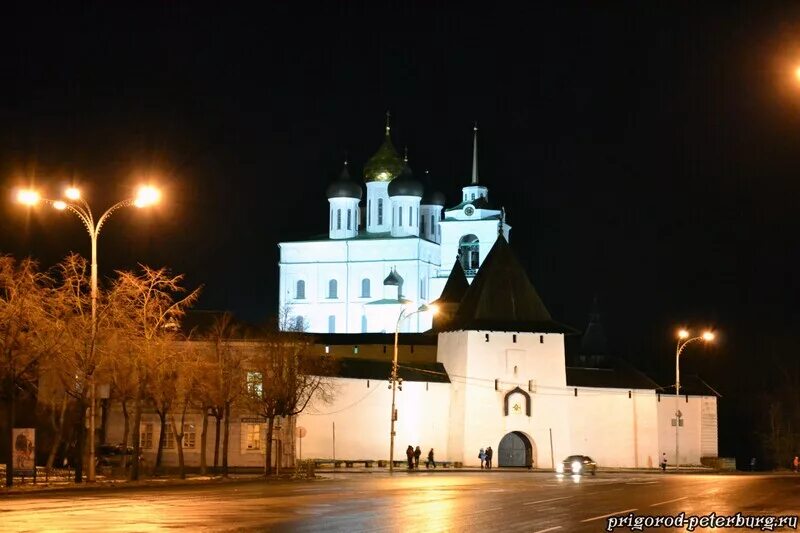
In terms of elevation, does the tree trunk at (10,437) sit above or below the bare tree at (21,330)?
below

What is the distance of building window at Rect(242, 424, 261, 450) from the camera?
59812 mm

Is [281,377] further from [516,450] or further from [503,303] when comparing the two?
[503,303]

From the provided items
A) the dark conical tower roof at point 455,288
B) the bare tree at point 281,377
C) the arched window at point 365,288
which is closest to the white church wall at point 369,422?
the bare tree at point 281,377

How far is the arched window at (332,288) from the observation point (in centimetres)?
11838

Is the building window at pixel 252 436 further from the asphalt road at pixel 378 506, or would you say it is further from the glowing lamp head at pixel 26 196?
the glowing lamp head at pixel 26 196

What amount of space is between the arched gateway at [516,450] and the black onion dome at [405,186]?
4666 cm

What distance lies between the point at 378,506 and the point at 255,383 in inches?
1139

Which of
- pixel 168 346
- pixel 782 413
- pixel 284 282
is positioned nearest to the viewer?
pixel 168 346

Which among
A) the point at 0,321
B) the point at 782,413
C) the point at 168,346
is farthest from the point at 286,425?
the point at 782,413

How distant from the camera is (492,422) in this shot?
72.7 meters

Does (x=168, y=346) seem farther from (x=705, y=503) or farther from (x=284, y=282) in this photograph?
(x=284, y=282)

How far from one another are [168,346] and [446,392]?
3029 cm

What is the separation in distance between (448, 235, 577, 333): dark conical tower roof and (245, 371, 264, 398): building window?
61.7ft

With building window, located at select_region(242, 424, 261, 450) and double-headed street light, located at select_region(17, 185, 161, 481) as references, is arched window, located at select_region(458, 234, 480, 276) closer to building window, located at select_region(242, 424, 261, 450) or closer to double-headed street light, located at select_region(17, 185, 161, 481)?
building window, located at select_region(242, 424, 261, 450)
